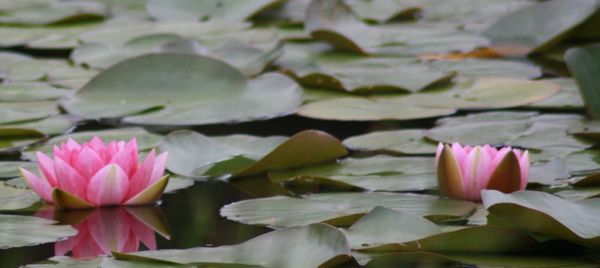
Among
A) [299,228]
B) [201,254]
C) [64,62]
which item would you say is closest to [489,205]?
[299,228]

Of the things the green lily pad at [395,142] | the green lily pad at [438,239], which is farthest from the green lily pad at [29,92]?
the green lily pad at [438,239]

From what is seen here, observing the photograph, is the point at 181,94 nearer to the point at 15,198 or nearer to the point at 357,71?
the point at 357,71

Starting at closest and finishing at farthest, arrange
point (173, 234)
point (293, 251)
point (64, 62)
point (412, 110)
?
1. point (293, 251)
2. point (173, 234)
3. point (412, 110)
4. point (64, 62)

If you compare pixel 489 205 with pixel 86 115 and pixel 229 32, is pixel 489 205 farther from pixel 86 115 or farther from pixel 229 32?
pixel 229 32

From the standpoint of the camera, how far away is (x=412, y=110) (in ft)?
7.70

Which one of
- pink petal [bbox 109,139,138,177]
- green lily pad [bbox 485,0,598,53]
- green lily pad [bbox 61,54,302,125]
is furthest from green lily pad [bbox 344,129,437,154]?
green lily pad [bbox 485,0,598,53]

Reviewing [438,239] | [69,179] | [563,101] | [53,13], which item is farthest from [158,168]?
[53,13]

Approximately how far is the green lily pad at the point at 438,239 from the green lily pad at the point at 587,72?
79cm

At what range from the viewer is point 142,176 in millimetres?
1735

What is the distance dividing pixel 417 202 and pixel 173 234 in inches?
14.0

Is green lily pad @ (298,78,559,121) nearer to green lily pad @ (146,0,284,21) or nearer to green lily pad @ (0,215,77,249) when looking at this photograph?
green lily pad @ (0,215,77,249)

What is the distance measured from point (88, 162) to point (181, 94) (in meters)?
0.80

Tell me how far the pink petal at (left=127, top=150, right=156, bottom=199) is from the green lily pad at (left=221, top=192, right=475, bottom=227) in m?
0.13

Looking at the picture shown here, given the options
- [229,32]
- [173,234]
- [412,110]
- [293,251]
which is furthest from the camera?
[229,32]
